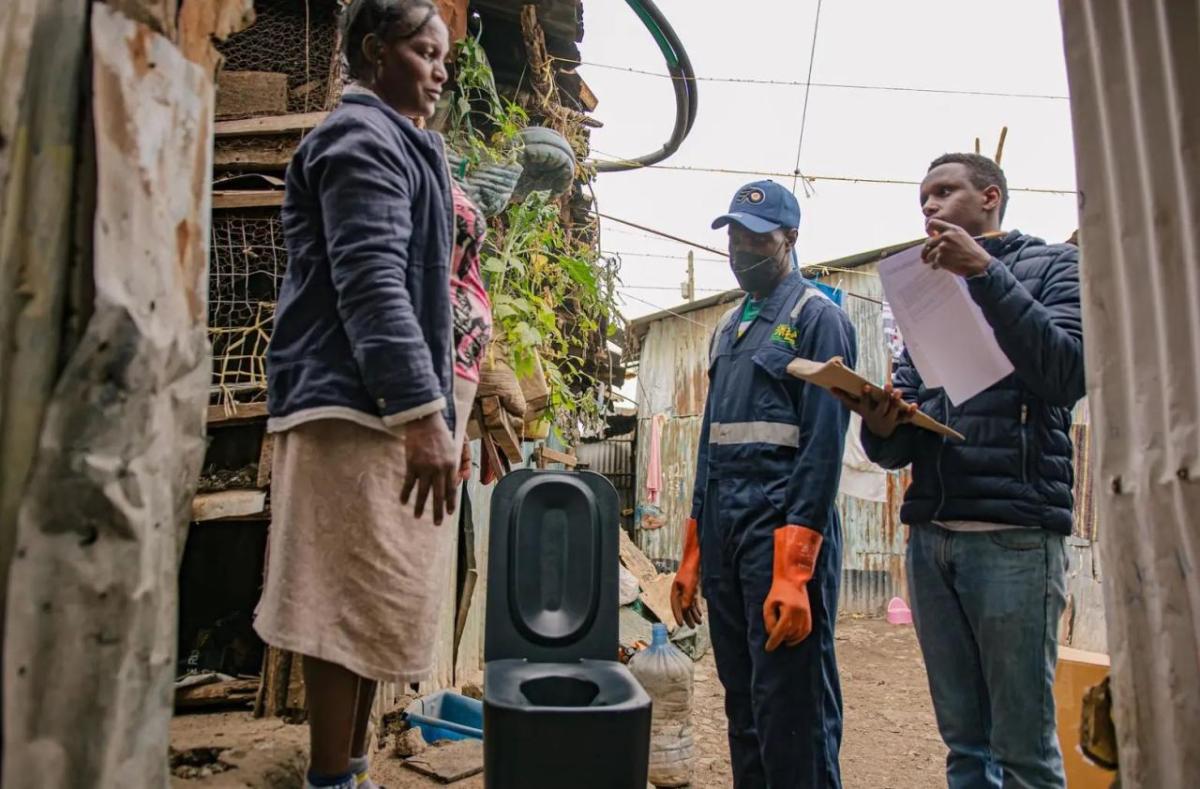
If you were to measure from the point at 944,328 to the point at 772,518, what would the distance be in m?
0.79

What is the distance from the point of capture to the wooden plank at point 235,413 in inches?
135

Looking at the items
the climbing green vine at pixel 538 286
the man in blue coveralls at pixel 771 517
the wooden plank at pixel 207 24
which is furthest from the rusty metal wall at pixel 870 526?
the wooden plank at pixel 207 24

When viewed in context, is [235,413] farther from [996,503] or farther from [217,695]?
[996,503]

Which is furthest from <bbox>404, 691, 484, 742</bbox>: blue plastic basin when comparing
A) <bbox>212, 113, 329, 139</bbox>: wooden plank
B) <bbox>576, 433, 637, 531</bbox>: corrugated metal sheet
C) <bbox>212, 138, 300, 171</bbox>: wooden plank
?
<bbox>576, 433, 637, 531</bbox>: corrugated metal sheet

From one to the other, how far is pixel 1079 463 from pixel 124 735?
35.4 ft

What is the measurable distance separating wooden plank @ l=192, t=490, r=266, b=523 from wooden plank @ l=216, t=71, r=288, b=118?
178cm

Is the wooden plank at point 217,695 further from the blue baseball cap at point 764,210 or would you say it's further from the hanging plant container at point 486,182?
the blue baseball cap at point 764,210

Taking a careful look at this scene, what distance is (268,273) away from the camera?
142 inches

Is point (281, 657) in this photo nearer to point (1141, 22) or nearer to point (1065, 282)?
point (1065, 282)

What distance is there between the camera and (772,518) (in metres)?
2.61

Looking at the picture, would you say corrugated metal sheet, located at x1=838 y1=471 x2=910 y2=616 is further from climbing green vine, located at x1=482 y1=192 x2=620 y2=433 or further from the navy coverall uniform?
the navy coverall uniform

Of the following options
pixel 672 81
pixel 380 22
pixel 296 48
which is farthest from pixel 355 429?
pixel 672 81

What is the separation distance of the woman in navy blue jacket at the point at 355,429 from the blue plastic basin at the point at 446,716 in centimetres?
228

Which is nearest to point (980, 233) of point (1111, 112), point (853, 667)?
point (1111, 112)
